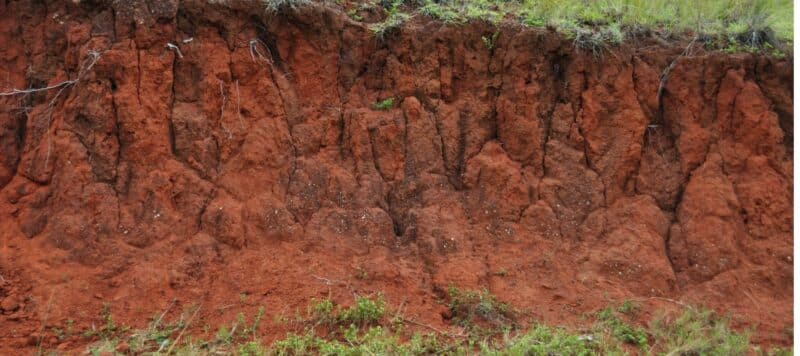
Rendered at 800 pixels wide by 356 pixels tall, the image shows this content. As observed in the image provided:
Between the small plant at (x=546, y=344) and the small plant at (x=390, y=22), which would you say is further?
the small plant at (x=390, y=22)

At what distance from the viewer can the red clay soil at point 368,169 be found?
210 inches

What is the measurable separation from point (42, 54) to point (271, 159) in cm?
213

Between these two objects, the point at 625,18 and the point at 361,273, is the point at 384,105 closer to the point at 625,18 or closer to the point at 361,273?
the point at 361,273

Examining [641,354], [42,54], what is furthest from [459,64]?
[42,54]

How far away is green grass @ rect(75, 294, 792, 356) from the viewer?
4.71 m

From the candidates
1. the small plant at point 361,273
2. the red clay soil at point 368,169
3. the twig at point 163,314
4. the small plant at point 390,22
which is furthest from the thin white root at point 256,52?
the twig at point 163,314

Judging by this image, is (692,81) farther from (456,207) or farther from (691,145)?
(456,207)

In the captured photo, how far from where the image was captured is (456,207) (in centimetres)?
596

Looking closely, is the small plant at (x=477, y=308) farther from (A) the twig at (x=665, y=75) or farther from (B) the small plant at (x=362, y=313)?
(A) the twig at (x=665, y=75)

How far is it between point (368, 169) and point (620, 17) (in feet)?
9.44

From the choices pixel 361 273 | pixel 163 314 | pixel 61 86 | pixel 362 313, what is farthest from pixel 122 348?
pixel 61 86

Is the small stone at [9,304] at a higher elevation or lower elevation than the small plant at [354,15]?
lower

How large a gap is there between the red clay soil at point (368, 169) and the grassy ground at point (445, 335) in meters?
0.14

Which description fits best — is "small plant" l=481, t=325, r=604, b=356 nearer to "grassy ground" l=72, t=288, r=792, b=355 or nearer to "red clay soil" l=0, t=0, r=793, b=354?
"grassy ground" l=72, t=288, r=792, b=355
